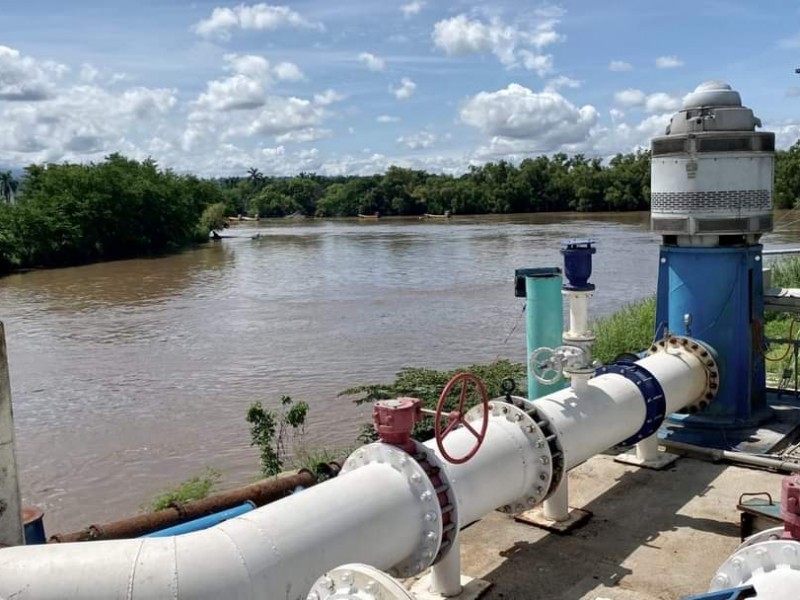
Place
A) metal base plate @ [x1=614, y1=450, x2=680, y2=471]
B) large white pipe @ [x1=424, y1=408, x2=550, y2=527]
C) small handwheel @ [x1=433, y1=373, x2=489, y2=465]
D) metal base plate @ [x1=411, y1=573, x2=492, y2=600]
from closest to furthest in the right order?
small handwheel @ [x1=433, y1=373, x2=489, y2=465] < large white pipe @ [x1=424, y1=408, x2=550, y2=527] < metal base plate @ [x1=411, y1=573, x2=492, y2=600] < metal base plate @ [x1=614, y1=450, x2=680, y2=471]

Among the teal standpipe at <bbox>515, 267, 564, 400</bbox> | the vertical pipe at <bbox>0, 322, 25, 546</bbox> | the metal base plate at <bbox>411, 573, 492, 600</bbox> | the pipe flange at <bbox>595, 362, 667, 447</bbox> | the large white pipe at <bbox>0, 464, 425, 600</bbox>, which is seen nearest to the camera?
the large white pipe at <bbox>0, 464, 425, 600</bbox>

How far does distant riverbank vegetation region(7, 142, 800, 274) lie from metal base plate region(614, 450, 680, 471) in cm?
3800

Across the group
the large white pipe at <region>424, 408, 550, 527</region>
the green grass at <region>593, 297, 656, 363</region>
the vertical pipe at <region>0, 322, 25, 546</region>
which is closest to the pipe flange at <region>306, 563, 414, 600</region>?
the large white pipe at <region>424, 408, 550, 527</region>

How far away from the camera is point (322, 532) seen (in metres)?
3.47

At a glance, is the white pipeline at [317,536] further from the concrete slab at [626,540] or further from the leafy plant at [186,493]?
the leafy plant at [186,493]

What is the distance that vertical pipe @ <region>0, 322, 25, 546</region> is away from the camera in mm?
3809

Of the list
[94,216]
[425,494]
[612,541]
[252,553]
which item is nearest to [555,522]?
[612,541]

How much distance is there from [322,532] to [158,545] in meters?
0.68

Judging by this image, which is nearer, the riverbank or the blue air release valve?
the blue air release valve

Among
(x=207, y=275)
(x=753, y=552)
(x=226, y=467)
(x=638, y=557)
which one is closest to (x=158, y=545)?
(x=753, y=552)

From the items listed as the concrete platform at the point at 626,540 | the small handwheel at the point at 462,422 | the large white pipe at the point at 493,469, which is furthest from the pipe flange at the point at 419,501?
the concrete platform at the point at 626,540

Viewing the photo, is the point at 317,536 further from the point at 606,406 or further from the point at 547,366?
the point at 606,406

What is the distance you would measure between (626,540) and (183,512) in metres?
2.93

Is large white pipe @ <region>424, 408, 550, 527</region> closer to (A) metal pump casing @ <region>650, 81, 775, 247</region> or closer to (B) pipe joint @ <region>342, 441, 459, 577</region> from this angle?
(B) pipe joint @ <region>342, 441, 459, 577</region>
